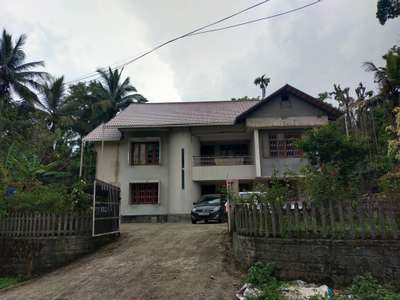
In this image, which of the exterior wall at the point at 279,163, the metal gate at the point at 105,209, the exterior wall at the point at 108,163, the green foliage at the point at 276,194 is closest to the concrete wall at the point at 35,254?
the metal gate at the point at 105,209

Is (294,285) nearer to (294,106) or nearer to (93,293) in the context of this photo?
(93,293)

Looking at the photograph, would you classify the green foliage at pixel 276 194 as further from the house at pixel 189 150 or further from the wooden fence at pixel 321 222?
the house at pixel 189 150

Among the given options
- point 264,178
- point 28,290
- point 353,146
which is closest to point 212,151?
point 264,178

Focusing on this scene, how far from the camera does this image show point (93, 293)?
6145mm

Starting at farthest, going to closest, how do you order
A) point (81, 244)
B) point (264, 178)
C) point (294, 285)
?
point (264, 178) < point (81, 244) < point (294, 285)

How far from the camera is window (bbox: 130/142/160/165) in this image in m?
20.9

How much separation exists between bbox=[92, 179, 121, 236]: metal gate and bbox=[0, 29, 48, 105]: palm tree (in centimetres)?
2206

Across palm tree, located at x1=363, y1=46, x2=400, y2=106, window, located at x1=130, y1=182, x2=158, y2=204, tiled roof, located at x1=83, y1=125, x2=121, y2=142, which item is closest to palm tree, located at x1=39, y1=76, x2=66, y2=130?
tiled roof, located at x1=83, y1=125, x2=121, y2=142

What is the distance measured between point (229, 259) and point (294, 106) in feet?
46.7

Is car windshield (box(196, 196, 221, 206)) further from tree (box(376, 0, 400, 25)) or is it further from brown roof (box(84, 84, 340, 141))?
tree (box(376, 0, 400, 25))

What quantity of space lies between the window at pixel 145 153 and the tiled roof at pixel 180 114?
1.70 metres

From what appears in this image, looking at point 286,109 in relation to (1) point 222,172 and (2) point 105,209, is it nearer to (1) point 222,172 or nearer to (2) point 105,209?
(1) point 222,172

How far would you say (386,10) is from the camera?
1991 cm

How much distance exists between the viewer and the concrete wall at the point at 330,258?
5562 millimetres
